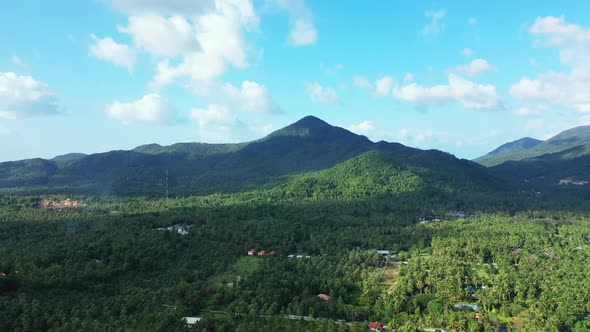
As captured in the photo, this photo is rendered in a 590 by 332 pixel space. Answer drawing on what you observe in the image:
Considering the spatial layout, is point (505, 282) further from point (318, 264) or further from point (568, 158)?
point (568, 158)

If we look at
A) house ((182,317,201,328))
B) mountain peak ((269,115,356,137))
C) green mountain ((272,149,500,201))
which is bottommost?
house ((182,317,201,328))

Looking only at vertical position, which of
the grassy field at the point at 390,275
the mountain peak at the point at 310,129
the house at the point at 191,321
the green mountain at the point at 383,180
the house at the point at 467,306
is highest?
the mountain peak at the point at 310,129

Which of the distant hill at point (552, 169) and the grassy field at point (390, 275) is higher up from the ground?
the distant hill at point (552, 169)

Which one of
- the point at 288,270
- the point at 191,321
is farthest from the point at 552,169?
the point at 191,321

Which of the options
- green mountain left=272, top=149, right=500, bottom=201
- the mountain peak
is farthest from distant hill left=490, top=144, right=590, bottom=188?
the mountain peak

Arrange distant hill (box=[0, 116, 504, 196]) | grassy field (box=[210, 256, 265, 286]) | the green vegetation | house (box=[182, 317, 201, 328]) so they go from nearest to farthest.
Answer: house (box=[182, 317, 201, 328]) → the green vegetation → grassy field (box=[210, 256, 265, 286]) → distant hill (box=[0, 116, 504, 196])

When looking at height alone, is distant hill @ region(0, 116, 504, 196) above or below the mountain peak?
below

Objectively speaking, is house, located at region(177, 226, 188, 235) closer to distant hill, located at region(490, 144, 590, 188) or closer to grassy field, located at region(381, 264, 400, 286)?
grassy field, located at region(381, 264, 400, 286)

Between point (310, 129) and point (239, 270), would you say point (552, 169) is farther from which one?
point (239, 270)

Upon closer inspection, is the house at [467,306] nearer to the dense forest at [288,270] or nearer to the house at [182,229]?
the dense forest at [288,270]

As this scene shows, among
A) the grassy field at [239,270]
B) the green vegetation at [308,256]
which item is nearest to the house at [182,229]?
the green vegetation at [308,256]
